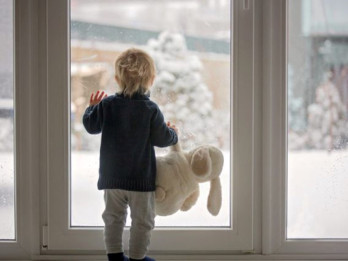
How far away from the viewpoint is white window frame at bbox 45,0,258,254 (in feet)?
5.17

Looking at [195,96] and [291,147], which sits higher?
[195,96]

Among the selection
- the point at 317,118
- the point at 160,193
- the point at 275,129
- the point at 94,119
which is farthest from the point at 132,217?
the point at 317,118

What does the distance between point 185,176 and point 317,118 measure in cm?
54

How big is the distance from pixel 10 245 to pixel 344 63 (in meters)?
1.34

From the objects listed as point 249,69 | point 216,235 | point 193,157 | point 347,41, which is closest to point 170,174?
point 193,157

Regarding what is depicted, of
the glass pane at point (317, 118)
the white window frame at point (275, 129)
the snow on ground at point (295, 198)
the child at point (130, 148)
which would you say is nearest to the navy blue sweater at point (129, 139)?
the child at point (130, 148)

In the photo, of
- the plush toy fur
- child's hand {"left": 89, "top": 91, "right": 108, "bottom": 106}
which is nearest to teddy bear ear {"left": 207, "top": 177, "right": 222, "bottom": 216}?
the plush toy fur

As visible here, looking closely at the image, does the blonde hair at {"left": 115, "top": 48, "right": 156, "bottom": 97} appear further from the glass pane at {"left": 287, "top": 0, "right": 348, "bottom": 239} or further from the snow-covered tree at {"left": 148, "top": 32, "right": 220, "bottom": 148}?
the glass pane at {"left": 287, "top": 0, "right": 348, "bottom": 239}

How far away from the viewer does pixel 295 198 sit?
1638mm

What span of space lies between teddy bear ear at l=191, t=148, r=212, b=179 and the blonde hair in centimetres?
27

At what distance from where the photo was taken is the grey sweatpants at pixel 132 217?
1.40 m

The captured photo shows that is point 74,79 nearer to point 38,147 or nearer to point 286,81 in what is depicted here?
point 38,147

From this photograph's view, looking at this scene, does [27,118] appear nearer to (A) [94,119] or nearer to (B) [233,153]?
(A) [94,119]

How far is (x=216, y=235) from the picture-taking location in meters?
1.60
